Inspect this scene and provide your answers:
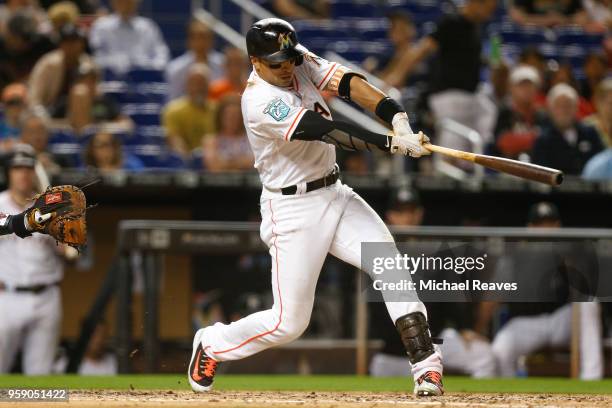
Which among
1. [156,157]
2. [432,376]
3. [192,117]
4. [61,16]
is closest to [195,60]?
[192,117]

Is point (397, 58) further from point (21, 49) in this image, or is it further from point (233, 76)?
point (21, 49)

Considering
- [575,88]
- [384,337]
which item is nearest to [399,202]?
[384,337]

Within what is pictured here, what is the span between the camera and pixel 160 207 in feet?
30.0

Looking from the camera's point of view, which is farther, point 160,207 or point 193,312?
point 160,207

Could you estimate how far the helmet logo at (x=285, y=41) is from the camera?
5.11m

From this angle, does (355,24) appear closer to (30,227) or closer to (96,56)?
(96,56)

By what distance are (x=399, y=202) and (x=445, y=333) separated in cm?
96

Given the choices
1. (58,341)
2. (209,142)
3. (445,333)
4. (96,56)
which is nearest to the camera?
(445,333)

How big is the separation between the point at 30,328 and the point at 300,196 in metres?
3.40

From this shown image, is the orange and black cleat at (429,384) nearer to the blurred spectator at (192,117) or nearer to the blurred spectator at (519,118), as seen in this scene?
the blurred spectator at (519,118)

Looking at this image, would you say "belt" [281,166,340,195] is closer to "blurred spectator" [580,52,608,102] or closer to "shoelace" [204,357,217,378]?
"shoelace" [204,357,217,378]

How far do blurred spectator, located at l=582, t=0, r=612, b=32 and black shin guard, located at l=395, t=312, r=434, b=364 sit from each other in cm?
769

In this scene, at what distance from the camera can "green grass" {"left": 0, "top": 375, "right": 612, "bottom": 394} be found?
6.26m

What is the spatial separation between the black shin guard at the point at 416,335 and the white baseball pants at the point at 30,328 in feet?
11.7
